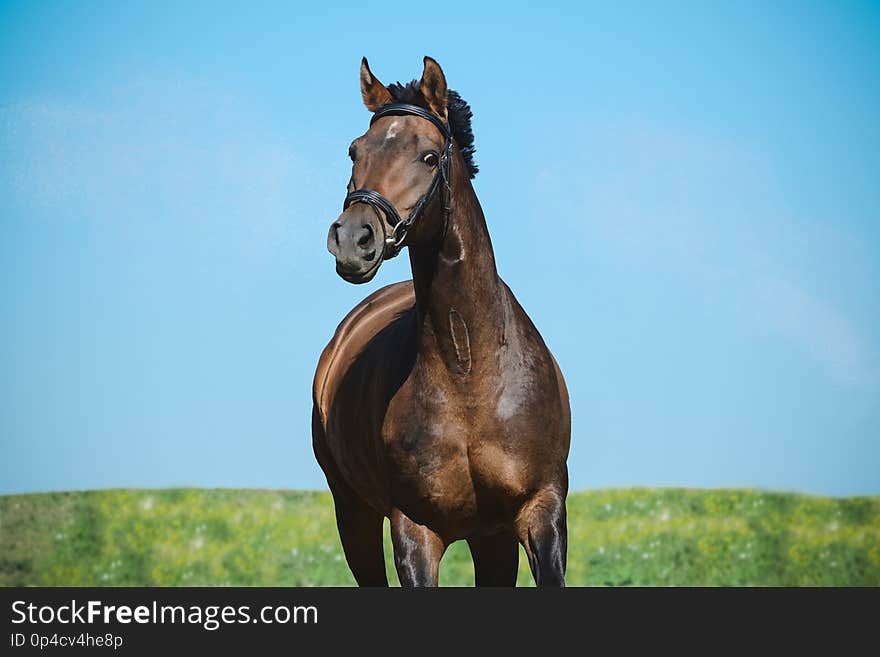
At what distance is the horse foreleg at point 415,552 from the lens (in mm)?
5152

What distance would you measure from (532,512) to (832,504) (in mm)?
8496

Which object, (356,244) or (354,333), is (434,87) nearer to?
(356,244)

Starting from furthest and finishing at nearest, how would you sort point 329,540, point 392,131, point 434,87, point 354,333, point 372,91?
point 329,540 → point 354,333 → point 372,91 → point 434,87 → point 392,131

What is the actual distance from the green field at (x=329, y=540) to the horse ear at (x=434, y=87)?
26.2 ft

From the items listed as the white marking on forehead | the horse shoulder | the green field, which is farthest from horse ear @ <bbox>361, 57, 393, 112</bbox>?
the green field

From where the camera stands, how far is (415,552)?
17.0 feet

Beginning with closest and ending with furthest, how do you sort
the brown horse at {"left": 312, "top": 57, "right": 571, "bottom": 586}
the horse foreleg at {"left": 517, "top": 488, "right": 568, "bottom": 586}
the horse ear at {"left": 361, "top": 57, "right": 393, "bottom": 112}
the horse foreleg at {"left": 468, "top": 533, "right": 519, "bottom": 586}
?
the brown horse at {"left": 312, "top": 57, "right": 571, "bottom": 586} < the horse foreleg at {"left": 517, "top": 488, "right": 568, "bottom": 586} < the horse ear at {"left": 361, "top": 57, "right": 393, "bottom": 112} < the horse foreleg at {"left": 468, "top": 533, "right": 519, "bottom": 586}

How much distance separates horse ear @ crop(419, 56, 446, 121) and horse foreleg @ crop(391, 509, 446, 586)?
193cm

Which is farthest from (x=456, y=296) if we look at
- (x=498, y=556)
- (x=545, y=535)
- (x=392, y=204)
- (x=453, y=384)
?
(x=498, y=556)

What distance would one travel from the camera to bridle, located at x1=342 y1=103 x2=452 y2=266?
15.0 ft

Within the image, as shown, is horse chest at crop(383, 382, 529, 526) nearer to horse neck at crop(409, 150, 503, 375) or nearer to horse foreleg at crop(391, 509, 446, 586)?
horse foreleg at crop(391, 509, 446, 586)

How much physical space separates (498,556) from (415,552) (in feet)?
4.57
